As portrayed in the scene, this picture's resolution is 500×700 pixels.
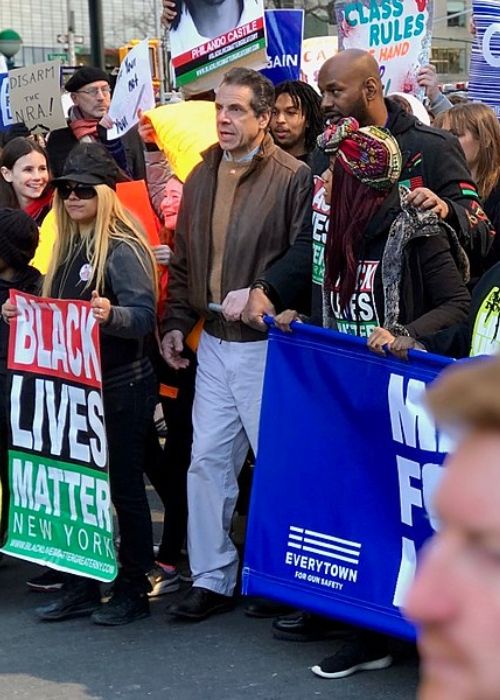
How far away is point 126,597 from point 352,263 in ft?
5.57

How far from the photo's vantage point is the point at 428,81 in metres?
7.42

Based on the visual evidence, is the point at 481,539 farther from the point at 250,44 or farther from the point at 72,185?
the point at 250,44

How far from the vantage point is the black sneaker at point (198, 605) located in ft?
16.4

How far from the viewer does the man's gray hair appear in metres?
5.06

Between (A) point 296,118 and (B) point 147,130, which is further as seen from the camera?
(B) point 147,130

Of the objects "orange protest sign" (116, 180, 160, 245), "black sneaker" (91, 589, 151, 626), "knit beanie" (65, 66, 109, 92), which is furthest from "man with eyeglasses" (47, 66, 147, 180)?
"black sneaker" (91, 589, 151, 626)

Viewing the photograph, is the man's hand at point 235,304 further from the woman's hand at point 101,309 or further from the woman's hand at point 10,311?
the woman's hand at point 10,311

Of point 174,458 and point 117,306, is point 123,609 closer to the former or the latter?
point 174,458

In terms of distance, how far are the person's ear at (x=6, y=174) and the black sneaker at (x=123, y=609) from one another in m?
2.57

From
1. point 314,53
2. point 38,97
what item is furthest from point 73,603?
point 314,53

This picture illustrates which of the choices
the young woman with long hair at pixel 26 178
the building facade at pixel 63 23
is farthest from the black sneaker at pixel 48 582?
the building facade at pixel 63 23

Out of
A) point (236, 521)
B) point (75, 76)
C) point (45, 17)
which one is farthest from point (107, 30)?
point (236, 521)

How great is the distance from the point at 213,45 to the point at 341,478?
10.4 ft

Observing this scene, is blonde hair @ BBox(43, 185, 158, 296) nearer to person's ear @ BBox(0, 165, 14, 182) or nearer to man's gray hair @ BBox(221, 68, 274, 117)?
man's gray hair @ BBox(221, 68, 274, 117)
